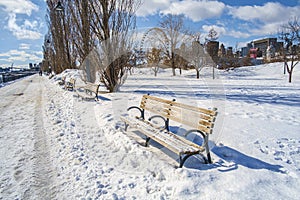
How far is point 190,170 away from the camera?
2.83m

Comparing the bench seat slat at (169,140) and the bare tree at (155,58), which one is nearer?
the bench seat slat at (169,140)

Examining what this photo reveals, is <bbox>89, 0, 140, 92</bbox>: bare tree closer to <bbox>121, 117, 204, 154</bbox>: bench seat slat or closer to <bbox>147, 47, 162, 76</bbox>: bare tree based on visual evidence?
<bbox>121, 117, 204, 154</bbox>: bench seat slat

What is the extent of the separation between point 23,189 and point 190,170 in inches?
87.0

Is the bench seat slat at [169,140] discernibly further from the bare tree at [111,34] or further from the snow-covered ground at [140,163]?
the bare tree at [111,34]

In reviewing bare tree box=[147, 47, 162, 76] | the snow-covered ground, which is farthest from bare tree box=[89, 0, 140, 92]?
bare tree box=[147, 47, 162, 76]

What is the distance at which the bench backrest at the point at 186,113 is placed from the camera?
9.86 feet

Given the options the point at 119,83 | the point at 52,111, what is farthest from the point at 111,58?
the point at 52,111

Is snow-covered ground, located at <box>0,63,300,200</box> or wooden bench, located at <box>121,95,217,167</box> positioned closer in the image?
snow-covered ground, located at <box>0,63,300,200</box>

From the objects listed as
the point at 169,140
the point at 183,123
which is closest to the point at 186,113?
the point at 183,123

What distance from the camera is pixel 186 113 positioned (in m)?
3.55

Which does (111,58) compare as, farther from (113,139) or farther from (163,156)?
(163,156)

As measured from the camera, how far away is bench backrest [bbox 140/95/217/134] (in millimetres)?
3006

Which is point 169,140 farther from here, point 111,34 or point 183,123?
point 111,34

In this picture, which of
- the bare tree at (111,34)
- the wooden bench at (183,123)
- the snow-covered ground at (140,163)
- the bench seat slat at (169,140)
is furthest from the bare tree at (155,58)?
the bench seat slat at (169,140)
